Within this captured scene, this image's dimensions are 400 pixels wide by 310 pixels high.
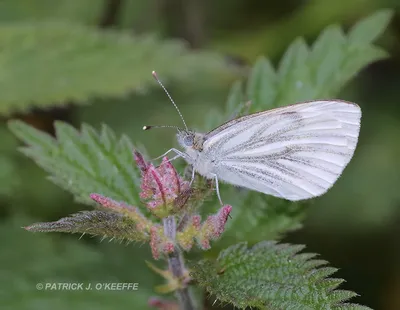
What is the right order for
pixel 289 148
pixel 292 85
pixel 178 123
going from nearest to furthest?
1. pixel 289 148
2. pixel 292 85
3. pixel 178 123

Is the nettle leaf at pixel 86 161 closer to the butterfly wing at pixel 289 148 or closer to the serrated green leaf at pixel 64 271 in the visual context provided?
the butterfly wing at pixel 289 148

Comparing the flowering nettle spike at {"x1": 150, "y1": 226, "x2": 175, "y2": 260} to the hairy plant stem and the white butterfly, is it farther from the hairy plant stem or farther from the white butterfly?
the white butterfly

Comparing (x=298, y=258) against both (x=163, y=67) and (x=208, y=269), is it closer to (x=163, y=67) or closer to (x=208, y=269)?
(x=208, y=269)

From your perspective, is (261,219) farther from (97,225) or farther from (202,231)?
(97,225)

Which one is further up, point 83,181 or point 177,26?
point 177,26

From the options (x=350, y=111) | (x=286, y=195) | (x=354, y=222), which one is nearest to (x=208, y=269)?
(x=286, y=195)

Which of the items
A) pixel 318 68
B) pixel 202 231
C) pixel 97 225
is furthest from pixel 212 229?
pixel 318 68

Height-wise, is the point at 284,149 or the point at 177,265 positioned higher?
the point at 284,149
